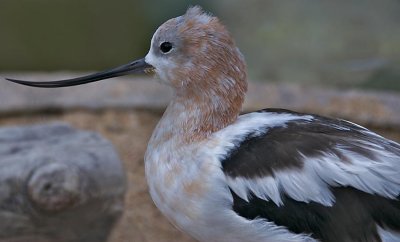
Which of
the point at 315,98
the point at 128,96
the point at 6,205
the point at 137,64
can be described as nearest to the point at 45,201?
the point at 6,205

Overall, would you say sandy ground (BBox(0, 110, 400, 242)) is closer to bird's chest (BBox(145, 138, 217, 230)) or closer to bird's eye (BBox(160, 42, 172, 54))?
bird's chest (BBox(145, 138, 217, 230))

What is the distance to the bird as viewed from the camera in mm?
3107

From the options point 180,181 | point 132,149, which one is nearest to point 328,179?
point 180,181

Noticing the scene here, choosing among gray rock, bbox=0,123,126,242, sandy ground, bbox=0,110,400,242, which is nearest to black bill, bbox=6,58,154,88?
gray rock, bbox=0,123,126,242

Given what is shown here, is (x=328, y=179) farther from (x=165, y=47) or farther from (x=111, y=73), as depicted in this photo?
(x=111, y=73)

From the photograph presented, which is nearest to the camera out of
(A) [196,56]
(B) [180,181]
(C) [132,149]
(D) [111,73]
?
(B) [180,181]

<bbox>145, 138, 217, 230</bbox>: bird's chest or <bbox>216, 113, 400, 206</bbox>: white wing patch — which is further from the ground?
<bbox>216, 113, 400, 206</bbox>: white wing patch

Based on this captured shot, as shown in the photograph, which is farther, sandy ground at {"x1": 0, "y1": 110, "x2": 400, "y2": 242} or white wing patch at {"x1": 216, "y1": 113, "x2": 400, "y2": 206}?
sandy ground at {"x1": 0, "y1": 110, "x2": 400, "y2": 242}

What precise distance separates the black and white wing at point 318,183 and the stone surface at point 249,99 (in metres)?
2.29

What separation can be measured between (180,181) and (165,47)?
1.66 ft

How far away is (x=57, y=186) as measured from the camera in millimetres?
3816

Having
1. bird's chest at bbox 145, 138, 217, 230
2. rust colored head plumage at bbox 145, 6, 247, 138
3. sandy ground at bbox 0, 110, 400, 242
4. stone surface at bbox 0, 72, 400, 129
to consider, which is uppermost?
rust colored head plumage at bbox 145, 6, 247, 138

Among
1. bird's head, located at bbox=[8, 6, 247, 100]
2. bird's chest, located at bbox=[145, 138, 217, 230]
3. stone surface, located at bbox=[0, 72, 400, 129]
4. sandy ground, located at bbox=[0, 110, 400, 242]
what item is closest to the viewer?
bird's chest, located at bbox=[145, 138, 217, 230]

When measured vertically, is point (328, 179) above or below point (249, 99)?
above
